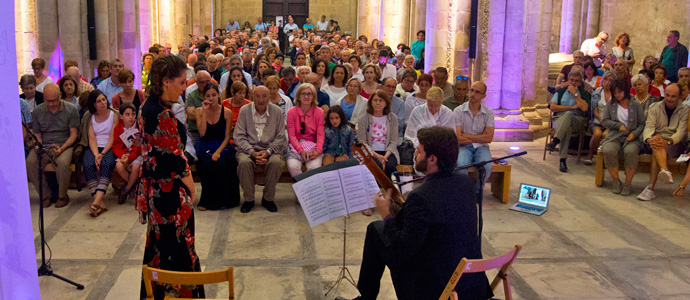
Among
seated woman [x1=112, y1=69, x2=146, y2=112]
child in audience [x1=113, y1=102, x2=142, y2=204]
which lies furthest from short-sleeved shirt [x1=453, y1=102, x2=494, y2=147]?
seated woman [x1=112, y1=69, x2=146, y2=112]

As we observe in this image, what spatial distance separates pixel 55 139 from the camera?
764cm

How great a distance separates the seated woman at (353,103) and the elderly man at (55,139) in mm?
3033

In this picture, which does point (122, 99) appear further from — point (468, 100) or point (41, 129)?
point (468, 100)

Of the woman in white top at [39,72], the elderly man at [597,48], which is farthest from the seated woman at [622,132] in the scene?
the woman in white top at [39,72]

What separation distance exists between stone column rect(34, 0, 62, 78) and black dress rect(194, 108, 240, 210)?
494cm

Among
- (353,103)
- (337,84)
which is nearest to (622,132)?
(353,103)

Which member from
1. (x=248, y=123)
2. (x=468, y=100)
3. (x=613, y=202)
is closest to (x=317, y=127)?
(x=248, y=123)

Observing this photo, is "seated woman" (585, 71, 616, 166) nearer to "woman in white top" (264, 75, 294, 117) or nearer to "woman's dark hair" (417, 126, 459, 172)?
"woman in white top" (264, 75, 294, 117)

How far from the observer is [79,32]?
1206 cm

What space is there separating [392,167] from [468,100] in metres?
1.39

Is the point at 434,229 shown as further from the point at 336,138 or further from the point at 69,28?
the point at 69,28

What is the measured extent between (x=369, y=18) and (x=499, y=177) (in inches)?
885

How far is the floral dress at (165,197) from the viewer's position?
13.4ft

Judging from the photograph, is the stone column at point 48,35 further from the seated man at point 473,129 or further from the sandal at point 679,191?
the sandal at point 679,191
